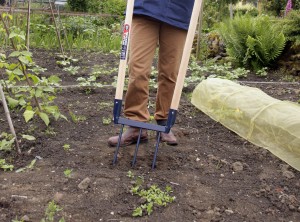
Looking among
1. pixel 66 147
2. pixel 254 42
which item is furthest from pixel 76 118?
pixel 254 42

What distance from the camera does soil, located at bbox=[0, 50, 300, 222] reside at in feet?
7.90

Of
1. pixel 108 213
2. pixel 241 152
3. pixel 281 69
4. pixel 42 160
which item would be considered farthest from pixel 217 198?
pixel 281 69

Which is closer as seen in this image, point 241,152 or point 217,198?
point 217,198

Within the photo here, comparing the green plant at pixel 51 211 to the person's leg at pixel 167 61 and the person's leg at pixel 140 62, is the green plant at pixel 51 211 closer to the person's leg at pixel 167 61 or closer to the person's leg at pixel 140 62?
the person's leg at pixel 140 62

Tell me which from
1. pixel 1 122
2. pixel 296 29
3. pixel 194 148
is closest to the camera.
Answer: pixel 194 148

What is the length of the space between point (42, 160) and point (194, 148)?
3.69 feet

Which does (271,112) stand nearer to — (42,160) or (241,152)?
(241,152)

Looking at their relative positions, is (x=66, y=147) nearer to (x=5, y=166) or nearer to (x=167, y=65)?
(x=5, y=166)

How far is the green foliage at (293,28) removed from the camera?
21.3ft

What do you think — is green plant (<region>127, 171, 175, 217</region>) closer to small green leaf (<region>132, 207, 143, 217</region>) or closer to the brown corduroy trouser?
small green leaf (<region>132, 207, 143, 217</region>)

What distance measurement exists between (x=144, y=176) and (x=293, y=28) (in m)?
4.70

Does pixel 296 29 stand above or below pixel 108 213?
above

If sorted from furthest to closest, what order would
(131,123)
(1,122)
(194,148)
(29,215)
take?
(1,122) → (194,148) → (131,123) → (29,215)

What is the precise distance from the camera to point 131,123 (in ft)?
9.52
